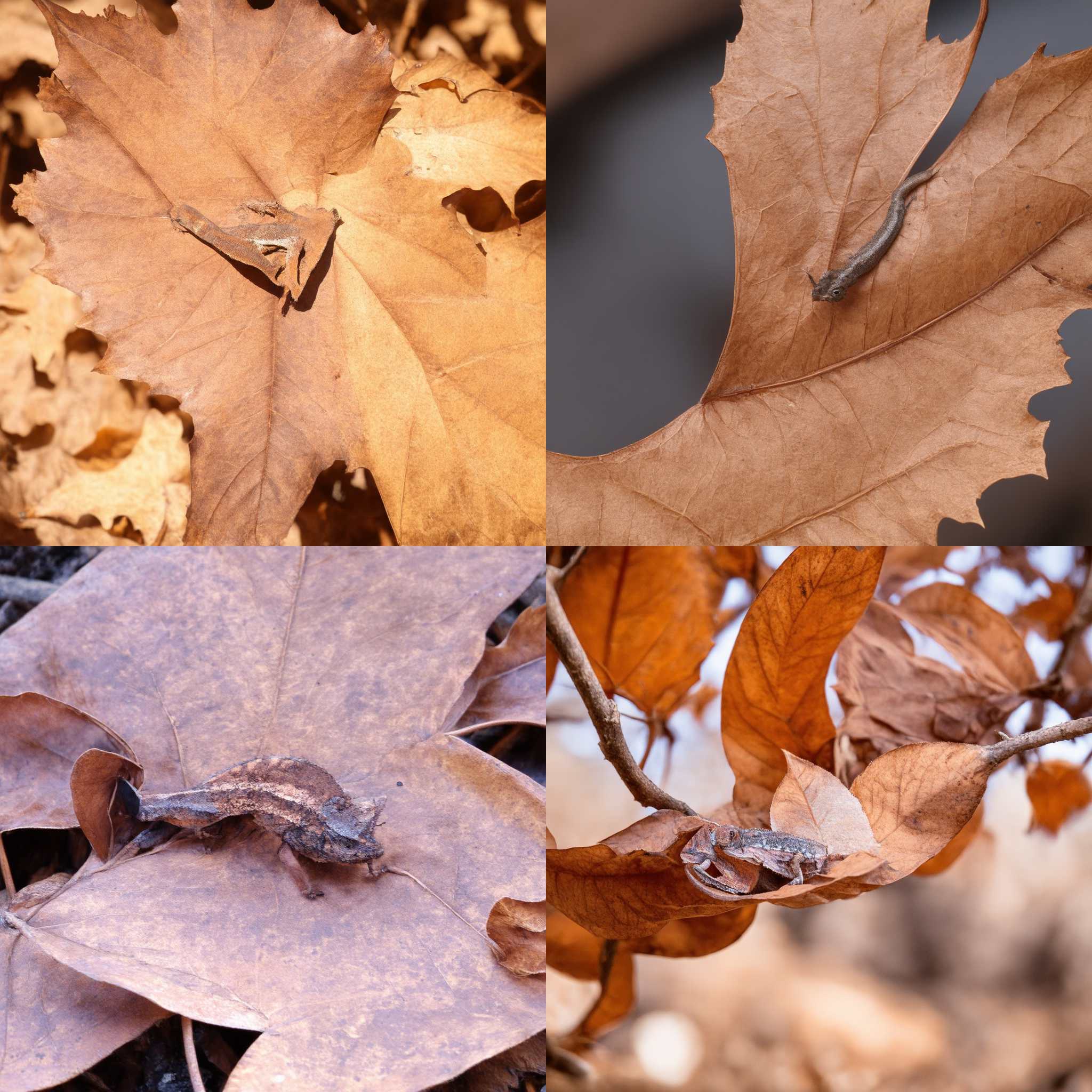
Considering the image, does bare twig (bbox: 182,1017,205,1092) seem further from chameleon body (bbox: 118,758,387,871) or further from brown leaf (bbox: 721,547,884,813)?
brown leaf (bbox: 721,547,884,813)

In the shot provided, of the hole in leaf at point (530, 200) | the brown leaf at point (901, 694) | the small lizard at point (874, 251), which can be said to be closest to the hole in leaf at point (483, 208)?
the hole in leaf at point (530, 200)

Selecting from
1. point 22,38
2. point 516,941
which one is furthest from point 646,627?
point 22,38

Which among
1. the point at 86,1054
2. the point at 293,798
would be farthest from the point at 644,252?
the point at 86,1054

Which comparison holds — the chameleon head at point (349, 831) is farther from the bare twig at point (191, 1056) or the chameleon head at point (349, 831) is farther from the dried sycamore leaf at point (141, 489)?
the dried sycamore leaf at point (141, 489)

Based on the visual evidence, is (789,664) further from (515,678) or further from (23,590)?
(23,590)

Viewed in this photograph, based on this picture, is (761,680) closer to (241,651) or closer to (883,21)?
(241,651)

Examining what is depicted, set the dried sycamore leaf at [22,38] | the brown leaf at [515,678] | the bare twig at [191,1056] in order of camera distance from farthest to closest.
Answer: the dried sycamore leaf at [22,38] → the brown leaf at [515,678] → the bare twig at [191,1056]

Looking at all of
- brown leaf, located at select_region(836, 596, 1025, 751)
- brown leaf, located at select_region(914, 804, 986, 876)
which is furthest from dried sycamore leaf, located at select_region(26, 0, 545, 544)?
brown leaf, located at select_region(914, 804, 986, 876)
